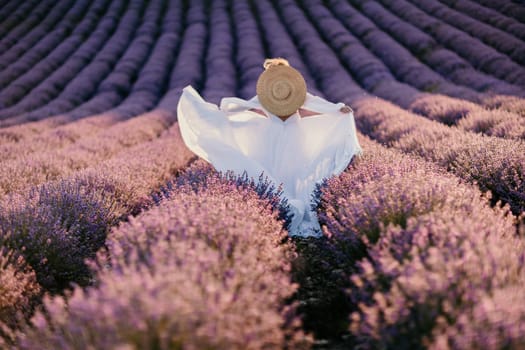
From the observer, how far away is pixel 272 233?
257cm

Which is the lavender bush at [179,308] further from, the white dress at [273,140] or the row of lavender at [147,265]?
the white dress at [273,140]

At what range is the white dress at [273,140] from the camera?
4.46m

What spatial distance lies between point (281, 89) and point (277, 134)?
45 centimetres

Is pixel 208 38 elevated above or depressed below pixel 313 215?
below

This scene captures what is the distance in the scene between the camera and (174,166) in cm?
522

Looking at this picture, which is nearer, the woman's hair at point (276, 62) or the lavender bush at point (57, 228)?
the lavender bush at point (57, 228)

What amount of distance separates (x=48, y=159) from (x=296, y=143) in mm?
2563

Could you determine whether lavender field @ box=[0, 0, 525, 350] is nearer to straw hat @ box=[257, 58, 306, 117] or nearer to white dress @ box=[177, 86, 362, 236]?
white dress @ box=[177, 86, 362, 236]

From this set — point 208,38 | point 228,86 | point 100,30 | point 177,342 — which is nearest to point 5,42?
point 100,30

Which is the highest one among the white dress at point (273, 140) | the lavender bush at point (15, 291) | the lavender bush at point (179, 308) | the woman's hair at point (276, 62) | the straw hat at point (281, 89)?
the lavender bush at point (179, 308)

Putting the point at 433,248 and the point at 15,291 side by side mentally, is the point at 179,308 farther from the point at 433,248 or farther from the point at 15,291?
the point at 15,291

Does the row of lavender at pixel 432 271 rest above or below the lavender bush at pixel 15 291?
above

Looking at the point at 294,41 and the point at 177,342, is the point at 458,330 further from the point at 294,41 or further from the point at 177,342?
the point at 294,41

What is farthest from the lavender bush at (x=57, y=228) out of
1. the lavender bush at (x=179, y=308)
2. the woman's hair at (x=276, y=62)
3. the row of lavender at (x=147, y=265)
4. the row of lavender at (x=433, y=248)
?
the woman's hair at (x=276, y=62)
